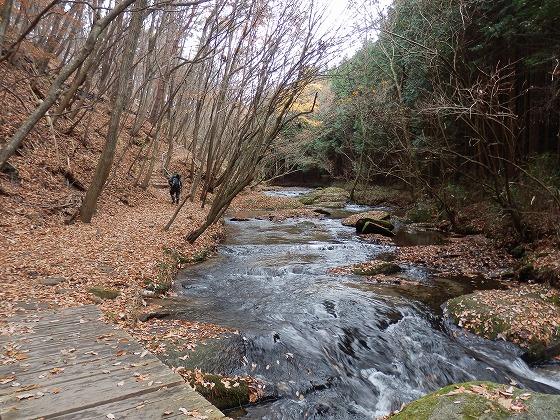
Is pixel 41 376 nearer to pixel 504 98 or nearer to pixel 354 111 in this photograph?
pixel 504 98

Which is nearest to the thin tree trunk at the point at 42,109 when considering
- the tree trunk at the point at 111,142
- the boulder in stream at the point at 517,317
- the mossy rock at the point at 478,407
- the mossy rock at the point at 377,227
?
the tree trunk at the point at 111,142

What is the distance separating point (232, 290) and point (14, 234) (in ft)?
19.4

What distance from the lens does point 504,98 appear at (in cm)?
1709

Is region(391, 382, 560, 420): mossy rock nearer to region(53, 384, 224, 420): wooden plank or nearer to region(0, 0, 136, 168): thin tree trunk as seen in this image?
region(53, 384, 224, 420): wooden plank

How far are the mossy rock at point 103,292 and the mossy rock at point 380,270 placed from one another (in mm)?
6646

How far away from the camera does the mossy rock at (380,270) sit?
11062 mm

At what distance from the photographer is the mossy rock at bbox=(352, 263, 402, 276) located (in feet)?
36.3

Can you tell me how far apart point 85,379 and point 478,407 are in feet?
12.6

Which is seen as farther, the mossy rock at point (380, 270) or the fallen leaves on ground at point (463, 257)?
the fallen leaves on ground at point (463, 257)

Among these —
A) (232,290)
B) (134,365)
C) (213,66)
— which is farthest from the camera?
(213,66)

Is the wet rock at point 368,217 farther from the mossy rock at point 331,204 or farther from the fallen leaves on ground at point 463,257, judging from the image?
the mossy rock at point 331,204

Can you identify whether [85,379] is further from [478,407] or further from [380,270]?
[380,270]

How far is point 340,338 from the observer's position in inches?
278

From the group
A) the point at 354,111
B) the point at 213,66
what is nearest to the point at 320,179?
the point at 354,111
